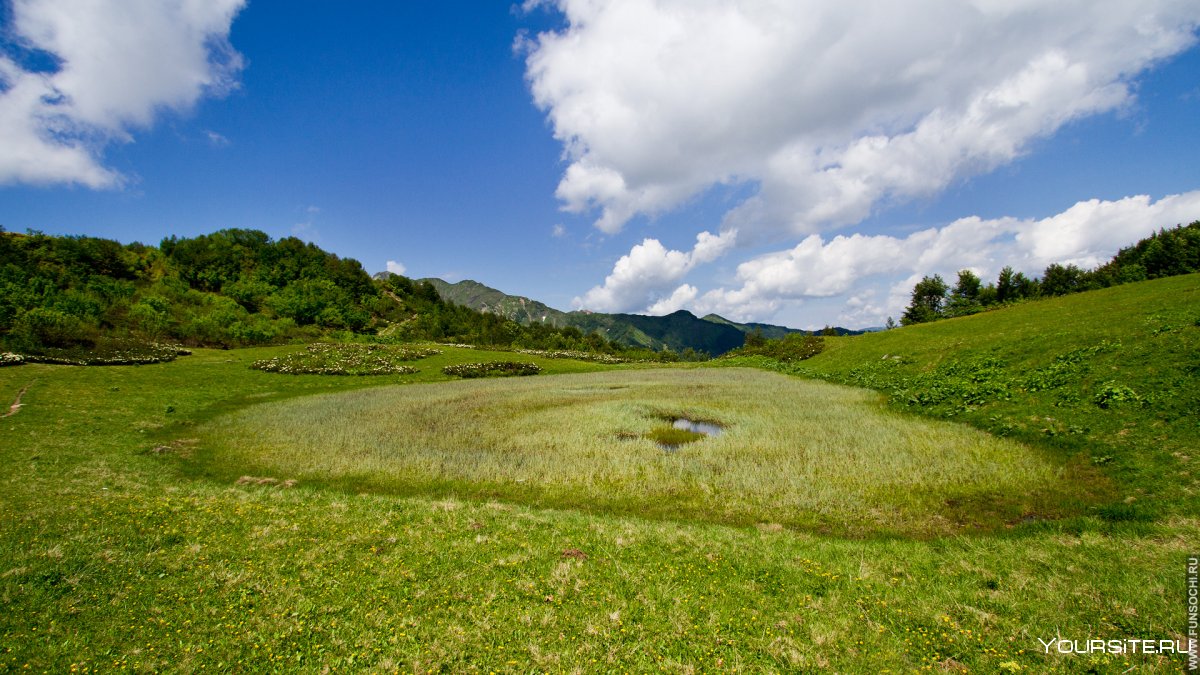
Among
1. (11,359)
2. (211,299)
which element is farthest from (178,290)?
(11,359)

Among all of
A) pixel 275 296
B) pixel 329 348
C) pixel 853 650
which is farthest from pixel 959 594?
pixel 275 296

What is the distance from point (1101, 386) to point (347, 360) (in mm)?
65258

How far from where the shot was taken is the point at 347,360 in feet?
177

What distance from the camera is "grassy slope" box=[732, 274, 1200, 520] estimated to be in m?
12.6

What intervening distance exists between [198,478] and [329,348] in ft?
173

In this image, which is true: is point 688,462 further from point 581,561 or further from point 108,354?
point 108,354

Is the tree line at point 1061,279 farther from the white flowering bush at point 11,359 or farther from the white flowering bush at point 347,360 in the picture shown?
the white flowering bush at point 11,359

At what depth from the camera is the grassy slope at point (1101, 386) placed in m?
12.6

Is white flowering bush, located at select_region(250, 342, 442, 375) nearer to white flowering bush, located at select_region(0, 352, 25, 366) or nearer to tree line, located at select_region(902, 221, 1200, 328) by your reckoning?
white flowering bush, located at select_region(0, 352, 25, 366)

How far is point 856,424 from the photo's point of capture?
73.4 ft

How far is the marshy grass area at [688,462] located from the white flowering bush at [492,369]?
77.4 ft

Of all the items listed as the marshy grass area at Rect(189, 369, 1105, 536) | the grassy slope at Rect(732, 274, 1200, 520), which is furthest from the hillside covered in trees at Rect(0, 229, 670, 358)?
the grassy slope at Rect(732, 274, 1200, 520)

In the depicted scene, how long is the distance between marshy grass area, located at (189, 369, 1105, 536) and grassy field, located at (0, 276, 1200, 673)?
0.67 ft

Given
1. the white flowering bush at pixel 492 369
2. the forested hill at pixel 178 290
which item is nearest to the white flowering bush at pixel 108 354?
the forested hill at pixel 178 290
